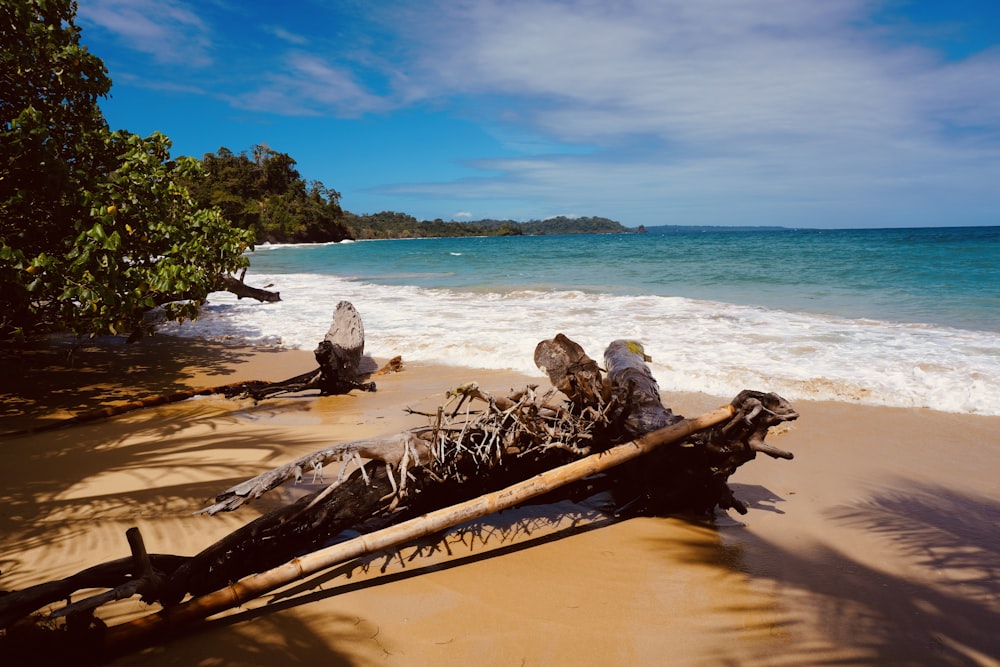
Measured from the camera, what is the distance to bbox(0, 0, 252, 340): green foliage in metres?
5.31

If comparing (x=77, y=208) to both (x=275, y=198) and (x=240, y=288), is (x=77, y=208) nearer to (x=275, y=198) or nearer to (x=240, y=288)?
(x=240, y=288)

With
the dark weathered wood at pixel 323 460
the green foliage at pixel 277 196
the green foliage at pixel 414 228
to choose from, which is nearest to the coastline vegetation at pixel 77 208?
the dark weathered wood at pixel 323 460

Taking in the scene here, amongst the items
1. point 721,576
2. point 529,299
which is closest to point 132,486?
point 721,576

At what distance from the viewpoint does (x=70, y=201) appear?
19.0ft

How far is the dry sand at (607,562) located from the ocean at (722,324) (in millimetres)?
1756

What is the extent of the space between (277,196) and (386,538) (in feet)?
284

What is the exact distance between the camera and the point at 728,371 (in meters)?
7.84

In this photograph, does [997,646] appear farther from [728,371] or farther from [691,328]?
[691,328]

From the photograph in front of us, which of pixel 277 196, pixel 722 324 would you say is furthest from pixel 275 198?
pixel 722 324

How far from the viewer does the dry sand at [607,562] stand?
8.90 ft

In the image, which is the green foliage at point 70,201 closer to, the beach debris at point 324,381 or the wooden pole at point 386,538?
the beach debris at point 324,381

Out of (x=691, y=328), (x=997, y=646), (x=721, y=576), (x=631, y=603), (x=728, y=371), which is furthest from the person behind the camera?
(x=691, y=328)

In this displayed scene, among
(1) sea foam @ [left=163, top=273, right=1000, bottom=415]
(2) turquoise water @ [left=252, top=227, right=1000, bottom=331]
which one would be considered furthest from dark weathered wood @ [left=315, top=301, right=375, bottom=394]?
(2) turquoise water @ [left=252, top=227, right=1000, bottom=331]

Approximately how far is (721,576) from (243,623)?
275cm
